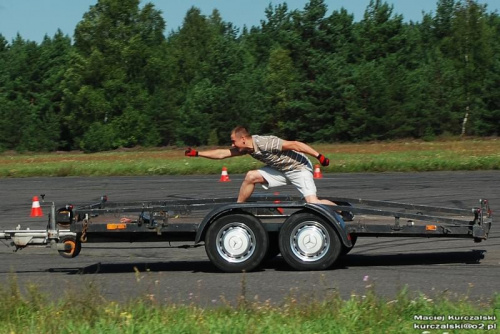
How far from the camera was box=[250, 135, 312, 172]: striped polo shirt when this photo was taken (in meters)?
11.0

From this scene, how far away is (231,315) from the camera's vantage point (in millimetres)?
7566

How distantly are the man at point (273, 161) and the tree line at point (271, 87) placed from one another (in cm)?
5291

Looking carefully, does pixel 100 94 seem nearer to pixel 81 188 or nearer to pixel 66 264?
pixel 81 188

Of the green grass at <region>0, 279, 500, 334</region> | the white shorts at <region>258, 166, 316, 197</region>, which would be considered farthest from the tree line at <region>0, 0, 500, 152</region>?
the green grass at <region>0, 279, 500, 334</region>

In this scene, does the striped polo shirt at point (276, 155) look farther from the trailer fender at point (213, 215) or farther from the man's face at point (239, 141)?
the trailer fender at point (213, 215)

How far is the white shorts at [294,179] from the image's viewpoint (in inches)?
439

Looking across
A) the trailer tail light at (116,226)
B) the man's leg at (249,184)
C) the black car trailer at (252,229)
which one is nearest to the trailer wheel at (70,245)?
the black car trailer at (252,229)

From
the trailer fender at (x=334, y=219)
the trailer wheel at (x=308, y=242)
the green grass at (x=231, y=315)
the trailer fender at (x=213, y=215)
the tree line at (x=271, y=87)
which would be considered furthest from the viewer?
the tree line at (x=271, y=87)

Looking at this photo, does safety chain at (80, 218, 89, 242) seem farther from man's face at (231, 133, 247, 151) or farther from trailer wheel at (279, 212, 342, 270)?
trailer wheel at (279, 212, 342, 270)

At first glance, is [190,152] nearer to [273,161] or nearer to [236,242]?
[273,161]

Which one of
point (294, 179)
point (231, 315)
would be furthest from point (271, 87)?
point (231, 315)

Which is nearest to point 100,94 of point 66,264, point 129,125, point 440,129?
point 129,125

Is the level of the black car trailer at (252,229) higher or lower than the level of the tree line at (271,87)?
lower

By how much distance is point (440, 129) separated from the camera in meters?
68.9
